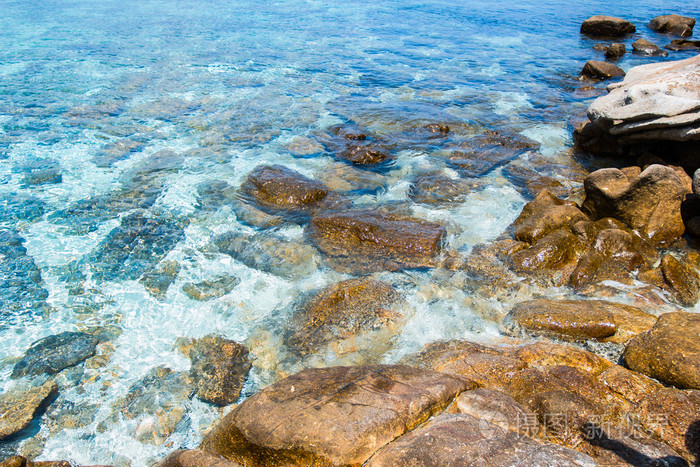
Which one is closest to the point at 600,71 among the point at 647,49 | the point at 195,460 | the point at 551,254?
the point at 647,49

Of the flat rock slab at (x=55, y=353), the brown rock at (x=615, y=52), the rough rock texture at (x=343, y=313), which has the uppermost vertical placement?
the brown rock at (x=615, y=52)

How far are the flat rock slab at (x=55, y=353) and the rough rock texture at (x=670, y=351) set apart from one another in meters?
7.06

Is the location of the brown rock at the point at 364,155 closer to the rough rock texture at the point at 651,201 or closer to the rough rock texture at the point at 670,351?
the rough rock texture at the point at 651,201

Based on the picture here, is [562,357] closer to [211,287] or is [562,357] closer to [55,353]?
[211,287]

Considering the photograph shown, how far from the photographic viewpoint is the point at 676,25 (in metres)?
24.4

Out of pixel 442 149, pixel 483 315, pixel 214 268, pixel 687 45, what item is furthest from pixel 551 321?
pixel 687 45

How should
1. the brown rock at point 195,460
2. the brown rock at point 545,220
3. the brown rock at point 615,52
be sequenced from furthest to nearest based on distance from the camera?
1. the brown rock at point 615,52
2. the brown rock at point 545,220
3. the brown rock at point 195,460

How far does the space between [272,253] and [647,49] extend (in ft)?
75.9

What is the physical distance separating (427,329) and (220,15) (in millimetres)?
30940

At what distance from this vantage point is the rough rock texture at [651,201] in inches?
288

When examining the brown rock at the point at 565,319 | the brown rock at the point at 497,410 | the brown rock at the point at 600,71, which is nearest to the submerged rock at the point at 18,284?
the brown rock at the point at 497,410

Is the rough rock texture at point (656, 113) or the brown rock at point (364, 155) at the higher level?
the rough rock texture at point (656, 113)

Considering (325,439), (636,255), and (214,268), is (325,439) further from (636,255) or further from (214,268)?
(636,255)

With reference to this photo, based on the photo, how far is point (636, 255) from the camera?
271 inches
